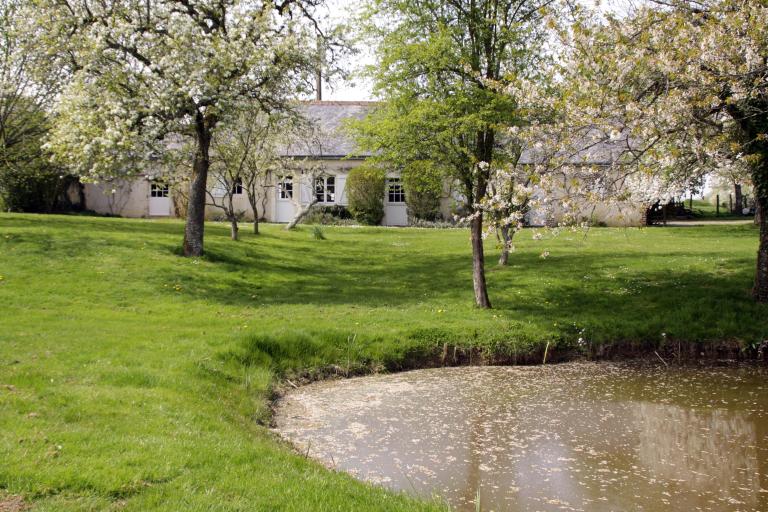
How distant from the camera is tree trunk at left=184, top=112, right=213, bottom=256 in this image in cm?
1978

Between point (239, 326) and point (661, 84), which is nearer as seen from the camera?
point (661, 84)

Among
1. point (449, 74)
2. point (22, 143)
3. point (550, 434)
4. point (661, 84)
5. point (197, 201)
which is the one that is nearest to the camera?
point (550, 434)

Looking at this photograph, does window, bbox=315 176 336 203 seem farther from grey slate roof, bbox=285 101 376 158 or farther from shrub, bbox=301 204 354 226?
grey slate roof, bbox=285 101 376 158

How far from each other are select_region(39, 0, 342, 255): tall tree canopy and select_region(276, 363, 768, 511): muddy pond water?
30.4ft

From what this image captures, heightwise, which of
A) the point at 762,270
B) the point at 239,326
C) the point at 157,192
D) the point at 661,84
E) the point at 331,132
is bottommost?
the point at 239,326

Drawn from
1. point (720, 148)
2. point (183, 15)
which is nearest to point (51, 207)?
point (183, 15)

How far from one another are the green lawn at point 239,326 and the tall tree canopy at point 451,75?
3.24 m

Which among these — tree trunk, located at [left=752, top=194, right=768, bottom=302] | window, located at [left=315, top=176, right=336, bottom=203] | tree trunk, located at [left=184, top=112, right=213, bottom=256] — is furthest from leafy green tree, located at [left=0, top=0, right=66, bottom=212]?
tree trunk, located at [left=752, top=194, right=768, bottom=302]

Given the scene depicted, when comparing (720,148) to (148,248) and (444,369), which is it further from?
(148,248)

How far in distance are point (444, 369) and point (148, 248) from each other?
36.0ft

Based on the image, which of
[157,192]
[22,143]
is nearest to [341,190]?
[157,192]

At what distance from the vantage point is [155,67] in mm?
17516

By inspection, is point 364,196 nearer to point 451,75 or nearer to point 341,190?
point 341,190

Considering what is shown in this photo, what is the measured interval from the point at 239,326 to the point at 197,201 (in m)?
7.44
